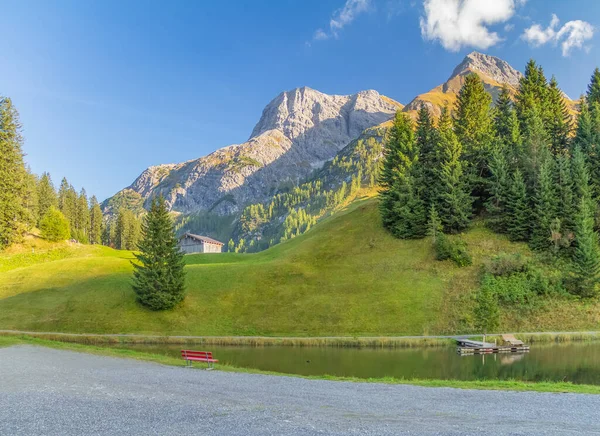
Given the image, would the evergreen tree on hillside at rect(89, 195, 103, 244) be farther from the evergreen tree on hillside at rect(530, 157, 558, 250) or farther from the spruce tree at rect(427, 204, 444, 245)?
the evergreen tree on hillside at rect(530, 157, 558, 250)

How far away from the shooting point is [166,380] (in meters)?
21.5

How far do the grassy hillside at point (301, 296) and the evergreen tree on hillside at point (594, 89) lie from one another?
43.9m

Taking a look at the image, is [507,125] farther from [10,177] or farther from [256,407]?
[10,177]

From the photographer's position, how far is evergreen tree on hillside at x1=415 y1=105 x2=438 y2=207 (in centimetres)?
7325

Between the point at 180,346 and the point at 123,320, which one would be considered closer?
the point at 180,346

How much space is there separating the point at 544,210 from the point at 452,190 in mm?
14014

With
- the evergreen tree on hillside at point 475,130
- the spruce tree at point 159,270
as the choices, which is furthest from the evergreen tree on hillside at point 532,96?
the spruce tree at point 159,270

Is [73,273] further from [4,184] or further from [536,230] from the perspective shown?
[536,230]

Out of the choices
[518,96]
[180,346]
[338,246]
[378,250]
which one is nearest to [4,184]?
[180,346]

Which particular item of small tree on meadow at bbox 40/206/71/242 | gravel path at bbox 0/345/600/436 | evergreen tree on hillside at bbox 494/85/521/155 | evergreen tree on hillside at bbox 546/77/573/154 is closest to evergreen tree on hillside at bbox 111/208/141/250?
small tree on meadow at bbox 40/206/71/242

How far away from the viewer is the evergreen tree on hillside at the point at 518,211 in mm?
63312

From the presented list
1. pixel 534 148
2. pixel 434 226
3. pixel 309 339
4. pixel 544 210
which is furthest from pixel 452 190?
pixel 309 339

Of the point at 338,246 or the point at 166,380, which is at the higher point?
the point at 338,246

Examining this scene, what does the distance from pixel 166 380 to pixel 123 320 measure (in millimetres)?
37297
